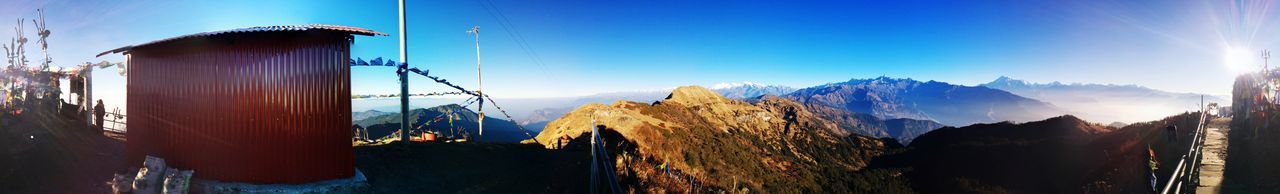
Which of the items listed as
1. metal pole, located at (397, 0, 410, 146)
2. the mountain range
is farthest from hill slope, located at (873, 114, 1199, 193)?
metal pole, located at (397, 0, 410, 146)

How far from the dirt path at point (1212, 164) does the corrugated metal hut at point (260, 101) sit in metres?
18.2

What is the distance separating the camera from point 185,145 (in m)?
8.56

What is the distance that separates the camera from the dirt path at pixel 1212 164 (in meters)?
10.4

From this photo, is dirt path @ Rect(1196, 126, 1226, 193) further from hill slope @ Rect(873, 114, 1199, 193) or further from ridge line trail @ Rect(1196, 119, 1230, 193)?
hill slope @ Rect(873, 114, 1199, 193)

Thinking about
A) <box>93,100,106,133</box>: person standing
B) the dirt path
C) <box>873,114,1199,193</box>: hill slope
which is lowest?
<box>873,114,1199,193</box>: hill slope

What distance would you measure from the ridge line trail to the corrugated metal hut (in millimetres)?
18171

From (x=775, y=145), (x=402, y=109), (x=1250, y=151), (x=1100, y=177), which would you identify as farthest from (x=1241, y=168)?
(x=775, y=145)

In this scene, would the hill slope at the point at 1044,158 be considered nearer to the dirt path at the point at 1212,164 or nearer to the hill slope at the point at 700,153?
the dirt path at the point at 1212,164

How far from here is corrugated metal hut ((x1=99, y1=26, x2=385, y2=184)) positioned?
26.3 ft

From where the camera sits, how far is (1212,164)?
41.1 ft

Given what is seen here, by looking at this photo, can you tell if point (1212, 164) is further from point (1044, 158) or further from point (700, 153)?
point (700, 153)

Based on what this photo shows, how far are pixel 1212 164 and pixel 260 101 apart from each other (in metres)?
22.8

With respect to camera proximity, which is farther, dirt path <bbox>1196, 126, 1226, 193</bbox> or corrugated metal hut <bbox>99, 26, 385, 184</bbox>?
dirt path <bbox>1196, 126, 1226, 193</bbox>

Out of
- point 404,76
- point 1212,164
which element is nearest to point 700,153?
point 1212,164
